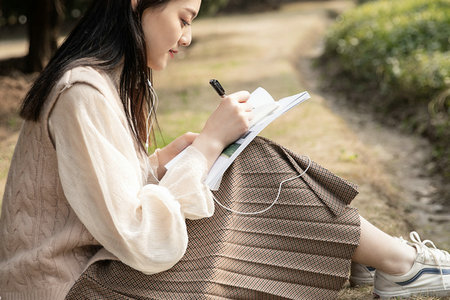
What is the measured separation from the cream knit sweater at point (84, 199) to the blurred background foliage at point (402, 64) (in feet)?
9.16

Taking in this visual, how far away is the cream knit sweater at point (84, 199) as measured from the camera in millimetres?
1500

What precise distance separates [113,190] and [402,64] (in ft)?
15.7

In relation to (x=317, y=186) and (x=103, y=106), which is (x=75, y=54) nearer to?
(x=103, y=106)

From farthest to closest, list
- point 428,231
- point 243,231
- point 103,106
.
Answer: point 428,231, point 243,231, point 103,106

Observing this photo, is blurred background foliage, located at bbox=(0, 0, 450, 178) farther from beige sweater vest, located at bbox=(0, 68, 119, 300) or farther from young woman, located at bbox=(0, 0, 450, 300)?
beige sweater vest, located at bbox=(0, 68, 119, 300)

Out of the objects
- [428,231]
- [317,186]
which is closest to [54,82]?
[317,186]

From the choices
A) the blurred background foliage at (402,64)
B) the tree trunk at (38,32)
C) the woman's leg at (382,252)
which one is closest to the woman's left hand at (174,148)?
the woman's leg at (382,252)

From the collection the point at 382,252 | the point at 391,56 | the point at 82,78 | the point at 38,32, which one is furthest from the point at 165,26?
the point at 38,32

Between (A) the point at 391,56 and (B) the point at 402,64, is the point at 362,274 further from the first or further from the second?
(A) the point at 391,56

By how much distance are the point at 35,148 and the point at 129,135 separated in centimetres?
26

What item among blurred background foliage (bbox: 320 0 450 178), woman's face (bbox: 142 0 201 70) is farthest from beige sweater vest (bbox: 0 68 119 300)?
blurred background foliage (bbox: 320 0 450 178)

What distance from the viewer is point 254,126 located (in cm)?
177

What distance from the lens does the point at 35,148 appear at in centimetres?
163

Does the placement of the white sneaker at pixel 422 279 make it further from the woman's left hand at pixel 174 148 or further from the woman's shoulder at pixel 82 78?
the woman's shoulder at pixel 82 78
